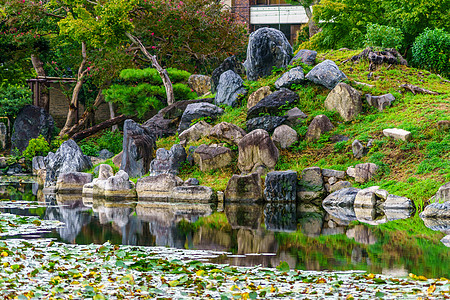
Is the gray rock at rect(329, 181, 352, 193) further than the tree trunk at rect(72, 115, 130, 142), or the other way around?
the tree trunk at rect(72, 115, 130, 142)

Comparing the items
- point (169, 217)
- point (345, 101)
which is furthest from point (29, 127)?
point (169, 217)

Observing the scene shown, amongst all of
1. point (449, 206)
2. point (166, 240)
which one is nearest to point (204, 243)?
point (166, 240)

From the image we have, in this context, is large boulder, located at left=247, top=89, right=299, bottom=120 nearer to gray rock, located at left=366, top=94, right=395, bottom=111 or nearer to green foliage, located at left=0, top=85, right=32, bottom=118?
gray rock, located at left=366, top=94, right=395, bottom=111

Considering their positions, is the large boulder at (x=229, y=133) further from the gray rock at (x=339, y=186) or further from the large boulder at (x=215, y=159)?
the gray rock at (x=339, y=186)

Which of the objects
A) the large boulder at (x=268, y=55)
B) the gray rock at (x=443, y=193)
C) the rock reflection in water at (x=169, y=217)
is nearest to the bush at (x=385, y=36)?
the large boulder at (x=268, y=55)

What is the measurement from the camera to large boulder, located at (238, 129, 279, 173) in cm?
1441

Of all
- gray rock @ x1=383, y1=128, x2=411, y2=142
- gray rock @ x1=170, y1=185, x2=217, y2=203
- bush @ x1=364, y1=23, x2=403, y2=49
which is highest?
bush @ x1=364, y1=23, x2=403, y2=49

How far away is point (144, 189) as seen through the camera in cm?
1422

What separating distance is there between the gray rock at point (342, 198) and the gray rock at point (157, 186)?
369 cm

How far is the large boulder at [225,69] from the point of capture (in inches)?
769

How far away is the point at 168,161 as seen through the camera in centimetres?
1524

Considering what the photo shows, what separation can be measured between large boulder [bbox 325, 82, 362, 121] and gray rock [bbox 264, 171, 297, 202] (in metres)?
3.75

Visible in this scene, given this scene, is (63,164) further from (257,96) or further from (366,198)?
(366,198)

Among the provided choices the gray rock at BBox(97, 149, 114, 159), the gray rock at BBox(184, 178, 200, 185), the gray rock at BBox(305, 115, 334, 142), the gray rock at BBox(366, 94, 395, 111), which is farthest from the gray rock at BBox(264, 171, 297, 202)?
the gray rock at BBox(97, 149, 114, 159)
